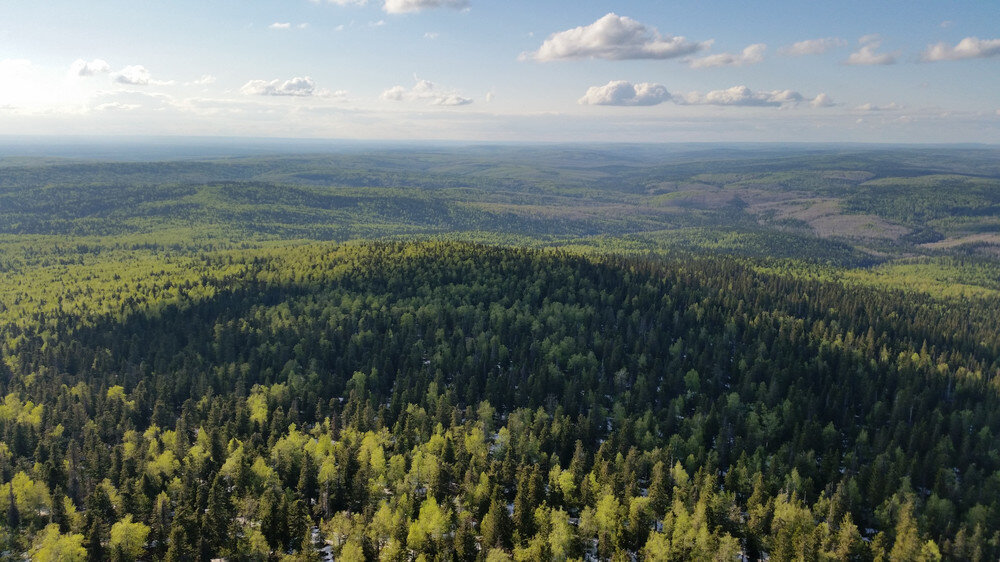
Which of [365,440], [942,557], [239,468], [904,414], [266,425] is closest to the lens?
[942,557]

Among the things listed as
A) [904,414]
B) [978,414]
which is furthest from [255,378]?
[978,414]

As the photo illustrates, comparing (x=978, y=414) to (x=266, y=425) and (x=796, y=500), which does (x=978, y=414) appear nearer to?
(x=796, y=500)

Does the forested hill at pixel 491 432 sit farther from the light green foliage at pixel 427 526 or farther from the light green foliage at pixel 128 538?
the light green foliage at pixel 427 526

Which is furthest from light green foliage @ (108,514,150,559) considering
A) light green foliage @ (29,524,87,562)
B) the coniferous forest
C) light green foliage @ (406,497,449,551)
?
light green foliage @ (406,497,449,551)

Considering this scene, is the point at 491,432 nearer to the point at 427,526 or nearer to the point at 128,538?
the point at 427,526

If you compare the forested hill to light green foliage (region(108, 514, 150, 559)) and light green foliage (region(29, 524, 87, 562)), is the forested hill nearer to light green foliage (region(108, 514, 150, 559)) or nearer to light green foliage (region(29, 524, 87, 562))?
light green foliage (region(108, 514, 150, 559))

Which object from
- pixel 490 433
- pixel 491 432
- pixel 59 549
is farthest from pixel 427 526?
pixel 59 549

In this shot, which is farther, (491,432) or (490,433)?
(491,432)

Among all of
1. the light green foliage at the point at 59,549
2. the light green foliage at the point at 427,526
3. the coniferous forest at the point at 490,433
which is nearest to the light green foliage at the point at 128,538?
the coniferous forest at the point at 490,433
